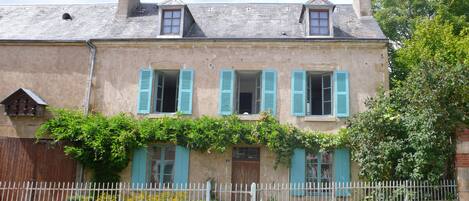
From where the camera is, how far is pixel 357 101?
13070 mm

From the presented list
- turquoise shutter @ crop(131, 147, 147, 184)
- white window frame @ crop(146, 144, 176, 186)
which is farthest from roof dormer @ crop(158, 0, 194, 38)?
turquoise shutter @ crop(131, 147, 147, 184)

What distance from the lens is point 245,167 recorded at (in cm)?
1301

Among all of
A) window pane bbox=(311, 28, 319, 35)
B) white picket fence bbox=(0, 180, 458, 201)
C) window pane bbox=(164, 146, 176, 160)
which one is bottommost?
white picket fence bbox=(0, 180, 458, 201)

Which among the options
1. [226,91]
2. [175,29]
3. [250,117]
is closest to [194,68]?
[226,91]

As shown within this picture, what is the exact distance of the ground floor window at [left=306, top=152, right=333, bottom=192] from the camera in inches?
502

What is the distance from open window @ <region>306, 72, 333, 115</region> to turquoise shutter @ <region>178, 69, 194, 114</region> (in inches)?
140

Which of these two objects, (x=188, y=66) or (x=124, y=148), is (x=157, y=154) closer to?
(x=124, y=148)

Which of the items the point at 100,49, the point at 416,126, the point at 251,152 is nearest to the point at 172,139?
the point at 251,152

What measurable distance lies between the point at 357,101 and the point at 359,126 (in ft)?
5.02

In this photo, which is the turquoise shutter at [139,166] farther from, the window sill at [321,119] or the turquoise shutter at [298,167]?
the window sill at [321,119]

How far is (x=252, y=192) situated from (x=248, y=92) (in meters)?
5.08

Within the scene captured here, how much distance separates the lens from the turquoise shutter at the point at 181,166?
42.0ft

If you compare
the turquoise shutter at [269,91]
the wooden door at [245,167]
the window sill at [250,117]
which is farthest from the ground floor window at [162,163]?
the turquoise shutter at [269,91]

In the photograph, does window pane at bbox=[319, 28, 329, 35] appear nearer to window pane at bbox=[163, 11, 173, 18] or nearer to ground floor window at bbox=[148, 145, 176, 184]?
window pane at bbox=[163, 11, 173, 18]
